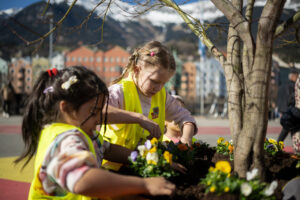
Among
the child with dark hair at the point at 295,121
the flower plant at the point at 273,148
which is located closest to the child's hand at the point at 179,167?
the flower plant at the point at 273,148

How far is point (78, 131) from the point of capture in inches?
49.3

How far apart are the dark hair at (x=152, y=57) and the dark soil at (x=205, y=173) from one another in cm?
73

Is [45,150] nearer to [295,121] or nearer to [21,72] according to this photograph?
[295,121]

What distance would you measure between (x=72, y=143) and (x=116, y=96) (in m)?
0.86

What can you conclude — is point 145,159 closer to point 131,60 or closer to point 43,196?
point 43,196

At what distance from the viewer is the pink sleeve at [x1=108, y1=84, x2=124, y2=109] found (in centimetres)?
199

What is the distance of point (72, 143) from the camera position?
3.79 ft

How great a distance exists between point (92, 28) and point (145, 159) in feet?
4.52

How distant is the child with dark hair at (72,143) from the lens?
1072mm

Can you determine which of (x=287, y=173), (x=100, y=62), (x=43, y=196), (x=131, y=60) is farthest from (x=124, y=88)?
(x=100, y=62)

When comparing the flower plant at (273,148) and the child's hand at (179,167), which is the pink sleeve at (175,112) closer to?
the flower plant at (273,148)

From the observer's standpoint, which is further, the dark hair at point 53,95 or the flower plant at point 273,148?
the flower plant at point 273,148

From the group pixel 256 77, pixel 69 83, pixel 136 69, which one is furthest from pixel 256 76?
pixel 136 69

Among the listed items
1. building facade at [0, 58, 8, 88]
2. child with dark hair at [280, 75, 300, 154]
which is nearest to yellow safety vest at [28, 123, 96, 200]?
child with dark hair at [280, 75, 300, 154]
